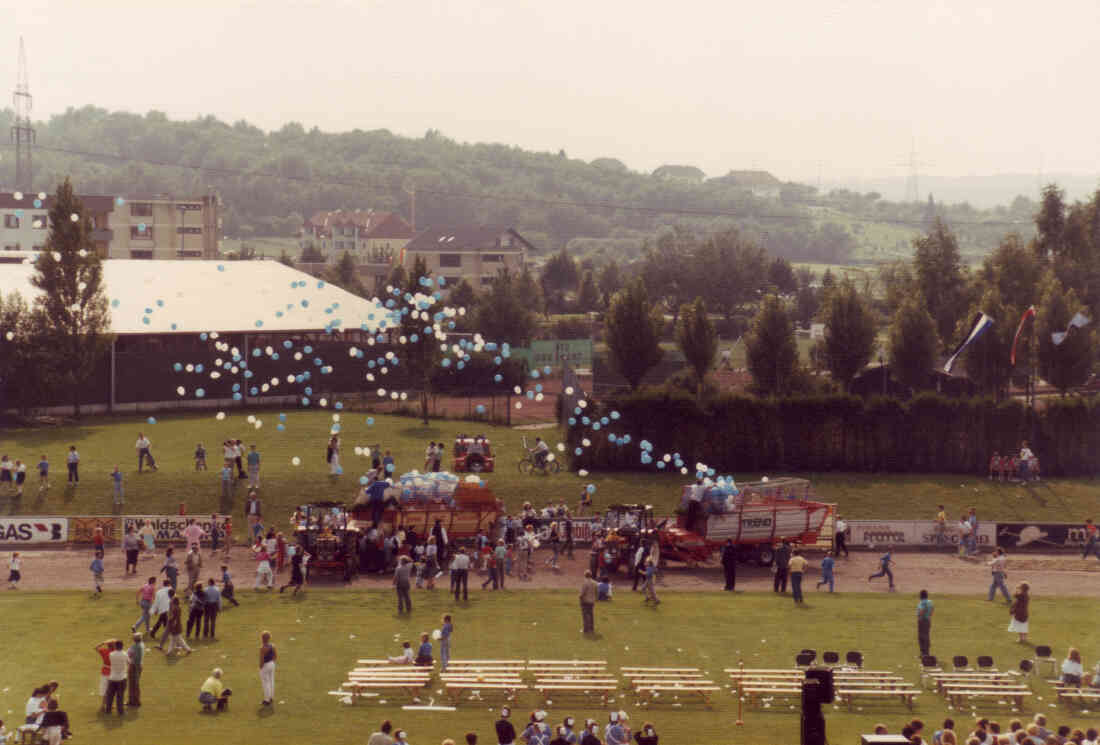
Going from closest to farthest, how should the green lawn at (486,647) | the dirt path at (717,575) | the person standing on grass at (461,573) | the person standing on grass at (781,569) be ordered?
1. the green lawn at (486,647)
2. the person standing on grass at (461,573)
3. the person standing on grass at (781,569)
4. the dirt path at (717,575)

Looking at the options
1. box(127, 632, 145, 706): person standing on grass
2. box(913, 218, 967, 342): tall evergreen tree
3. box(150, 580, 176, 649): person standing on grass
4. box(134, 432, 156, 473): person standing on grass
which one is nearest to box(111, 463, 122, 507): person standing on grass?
box(134, 432, 156, 473): person standing on grass

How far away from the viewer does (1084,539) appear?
139ft

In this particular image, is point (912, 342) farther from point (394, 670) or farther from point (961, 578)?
point (394, 670)

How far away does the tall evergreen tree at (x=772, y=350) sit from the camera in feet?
185

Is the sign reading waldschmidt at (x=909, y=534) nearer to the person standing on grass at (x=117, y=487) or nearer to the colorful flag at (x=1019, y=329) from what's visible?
the colorful flag at (x=1019, y=329)

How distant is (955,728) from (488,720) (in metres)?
8.71

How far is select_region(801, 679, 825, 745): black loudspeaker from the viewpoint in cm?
1541

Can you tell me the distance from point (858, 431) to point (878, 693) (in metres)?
27.4

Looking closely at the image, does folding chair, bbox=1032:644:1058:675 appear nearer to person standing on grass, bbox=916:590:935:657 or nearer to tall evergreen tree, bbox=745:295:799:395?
person standing on grass, bbox=916:590:935:657

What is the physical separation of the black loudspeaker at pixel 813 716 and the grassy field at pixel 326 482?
2850 centimetres

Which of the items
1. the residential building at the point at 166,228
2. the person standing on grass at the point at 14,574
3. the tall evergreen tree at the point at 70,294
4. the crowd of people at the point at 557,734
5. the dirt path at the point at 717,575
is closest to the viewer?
the crowd of people at the point at 557,734

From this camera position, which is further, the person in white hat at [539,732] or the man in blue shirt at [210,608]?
the man in blue shirt at [210,608]

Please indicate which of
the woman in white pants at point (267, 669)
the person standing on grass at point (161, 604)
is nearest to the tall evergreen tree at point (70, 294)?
the person standing on grass at point (161, 604)

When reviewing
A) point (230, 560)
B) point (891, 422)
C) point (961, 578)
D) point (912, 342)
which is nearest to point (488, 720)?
point (230, 560)
